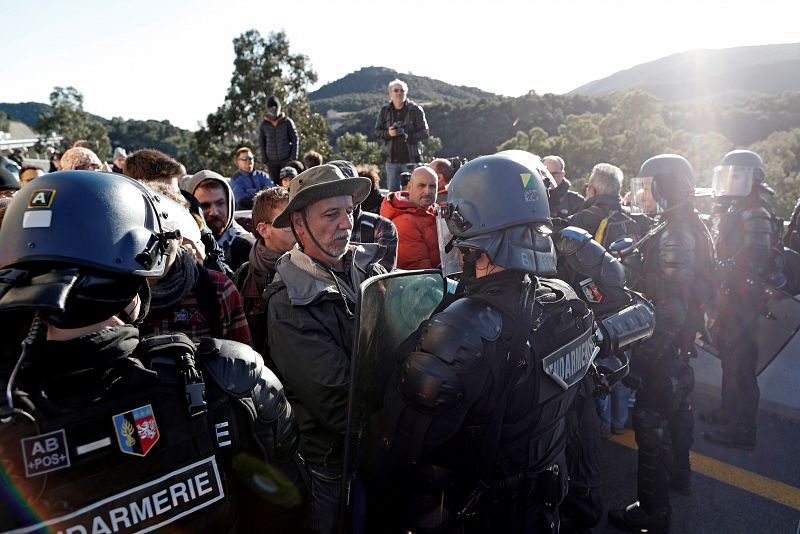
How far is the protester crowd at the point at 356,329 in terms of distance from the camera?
122 cm

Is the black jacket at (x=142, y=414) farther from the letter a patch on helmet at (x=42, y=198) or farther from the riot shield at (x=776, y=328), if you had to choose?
the riot shield at (x=776, y=328)

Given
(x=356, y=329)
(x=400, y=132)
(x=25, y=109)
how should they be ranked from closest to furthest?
(x=356, y=329) < (x=400, y=132) < (x=25, y=109)

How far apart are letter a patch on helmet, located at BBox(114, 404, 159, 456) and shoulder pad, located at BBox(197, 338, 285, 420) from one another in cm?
17

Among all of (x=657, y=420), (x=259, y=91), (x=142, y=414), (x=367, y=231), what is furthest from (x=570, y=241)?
(x=259, y=91)

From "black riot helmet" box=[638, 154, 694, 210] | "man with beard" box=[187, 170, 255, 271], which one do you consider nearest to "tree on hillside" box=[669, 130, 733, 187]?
"black riot helmet" box=[638, 154, 694, 210]

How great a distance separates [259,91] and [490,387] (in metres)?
30.0

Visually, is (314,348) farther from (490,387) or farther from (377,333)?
(490,387)

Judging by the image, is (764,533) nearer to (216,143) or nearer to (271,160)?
(271,160)

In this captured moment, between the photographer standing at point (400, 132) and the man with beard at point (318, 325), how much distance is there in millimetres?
5845

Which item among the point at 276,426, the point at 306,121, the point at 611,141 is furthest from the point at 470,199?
the point at 611,141

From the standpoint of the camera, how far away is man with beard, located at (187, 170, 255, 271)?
3.99 m

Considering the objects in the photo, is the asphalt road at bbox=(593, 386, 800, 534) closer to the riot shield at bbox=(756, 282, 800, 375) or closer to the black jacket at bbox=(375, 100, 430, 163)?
the riot shield at bbox=(756, 282, 800, 375)

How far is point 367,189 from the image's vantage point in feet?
8.99

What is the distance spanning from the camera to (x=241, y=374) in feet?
4.40
